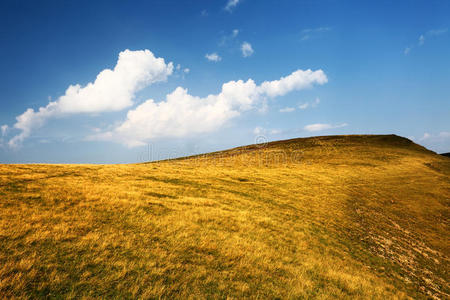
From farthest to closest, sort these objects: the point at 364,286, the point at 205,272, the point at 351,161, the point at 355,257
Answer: the point at 351,161
the point at 355,257
the point at 364,286
the point at 205,272

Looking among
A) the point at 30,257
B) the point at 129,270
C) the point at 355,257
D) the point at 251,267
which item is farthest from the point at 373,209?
the point at 30,257

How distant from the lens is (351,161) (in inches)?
2291

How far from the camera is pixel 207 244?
11055mm

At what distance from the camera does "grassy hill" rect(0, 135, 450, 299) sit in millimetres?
7570

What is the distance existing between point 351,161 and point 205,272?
62845mm

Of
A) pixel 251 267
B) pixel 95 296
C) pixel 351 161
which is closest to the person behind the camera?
pixel 95 296

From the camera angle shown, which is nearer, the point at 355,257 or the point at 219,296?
the point at 219,296

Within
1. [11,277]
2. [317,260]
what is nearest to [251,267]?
[317,260]

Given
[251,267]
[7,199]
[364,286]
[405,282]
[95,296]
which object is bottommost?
[405,282]

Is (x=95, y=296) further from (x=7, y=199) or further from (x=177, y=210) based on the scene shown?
(x=7, y=199)

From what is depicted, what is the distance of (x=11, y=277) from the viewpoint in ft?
21.8

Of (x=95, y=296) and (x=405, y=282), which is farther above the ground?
(x=95, y=296)

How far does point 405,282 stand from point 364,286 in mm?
4769

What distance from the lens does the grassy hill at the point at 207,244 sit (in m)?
Result: 7.57
